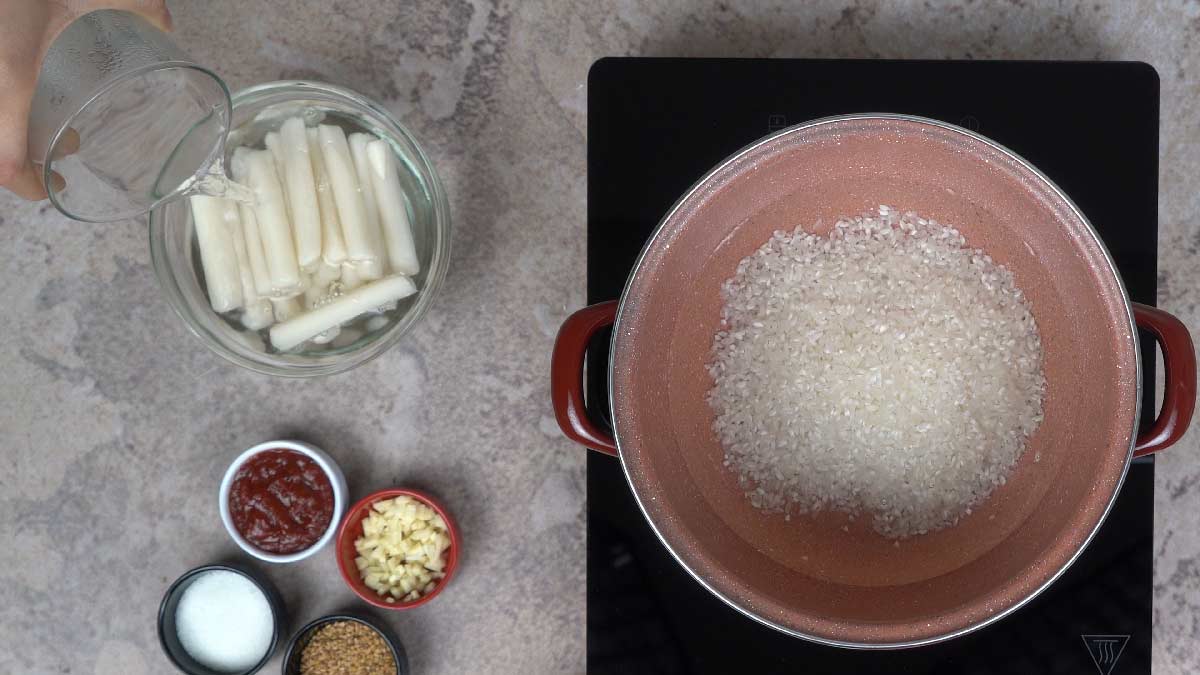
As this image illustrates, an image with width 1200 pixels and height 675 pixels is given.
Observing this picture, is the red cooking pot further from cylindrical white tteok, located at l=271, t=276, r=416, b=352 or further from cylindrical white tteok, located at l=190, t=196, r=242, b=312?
cylindrical white tteok, located at l=190, t=196, r=242, b=312

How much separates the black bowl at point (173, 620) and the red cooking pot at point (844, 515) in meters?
0.47

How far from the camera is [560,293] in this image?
3.51ft

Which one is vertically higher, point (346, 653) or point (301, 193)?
point (301, 193)

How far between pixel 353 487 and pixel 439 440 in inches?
5.2

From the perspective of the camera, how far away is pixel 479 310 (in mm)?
1072

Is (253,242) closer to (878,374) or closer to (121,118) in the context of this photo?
(121,118)

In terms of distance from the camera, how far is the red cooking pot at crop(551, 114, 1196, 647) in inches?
33.2

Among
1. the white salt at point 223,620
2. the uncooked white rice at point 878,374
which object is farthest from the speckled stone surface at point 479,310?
the uncooked white rice at point 878,374

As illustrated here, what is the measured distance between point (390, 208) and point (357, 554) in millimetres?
437

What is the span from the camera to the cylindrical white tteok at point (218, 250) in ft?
3.09

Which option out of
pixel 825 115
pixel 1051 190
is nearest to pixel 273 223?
pixel 825 115

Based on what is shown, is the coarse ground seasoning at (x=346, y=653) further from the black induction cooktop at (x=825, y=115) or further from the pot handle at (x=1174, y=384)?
the pot handle at (x=1174, y=384)

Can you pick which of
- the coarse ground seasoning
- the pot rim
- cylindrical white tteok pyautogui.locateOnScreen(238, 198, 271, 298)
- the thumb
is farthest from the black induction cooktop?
the thumb

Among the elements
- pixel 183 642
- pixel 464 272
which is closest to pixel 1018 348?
pixel 464 272
